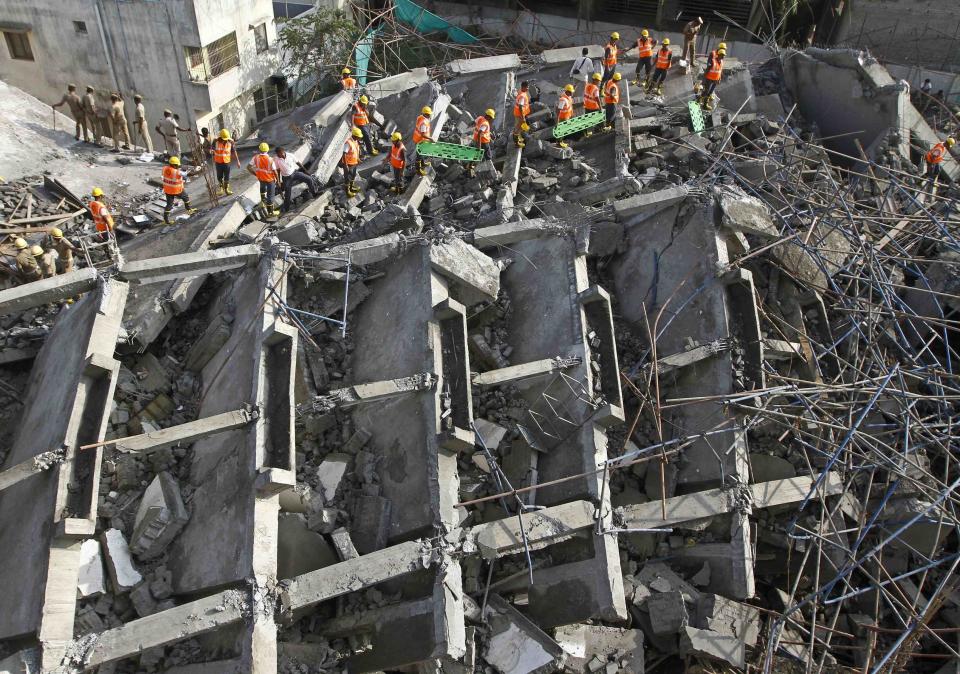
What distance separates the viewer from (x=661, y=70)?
15773 mm

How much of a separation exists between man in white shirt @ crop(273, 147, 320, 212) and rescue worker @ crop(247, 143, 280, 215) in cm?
12

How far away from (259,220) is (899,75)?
56.9ft

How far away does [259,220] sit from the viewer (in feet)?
41.0

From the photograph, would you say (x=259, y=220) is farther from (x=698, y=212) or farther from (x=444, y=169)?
(x=698, y=212)

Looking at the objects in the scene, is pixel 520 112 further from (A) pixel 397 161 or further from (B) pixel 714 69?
(B) pixel 714 69

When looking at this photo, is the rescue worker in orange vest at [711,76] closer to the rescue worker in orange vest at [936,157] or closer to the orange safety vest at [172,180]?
the rescue worker in orange vest at [936,157]

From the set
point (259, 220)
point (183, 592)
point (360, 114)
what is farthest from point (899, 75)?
point (183, 592)

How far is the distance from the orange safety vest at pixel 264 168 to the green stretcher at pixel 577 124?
16.5 ft

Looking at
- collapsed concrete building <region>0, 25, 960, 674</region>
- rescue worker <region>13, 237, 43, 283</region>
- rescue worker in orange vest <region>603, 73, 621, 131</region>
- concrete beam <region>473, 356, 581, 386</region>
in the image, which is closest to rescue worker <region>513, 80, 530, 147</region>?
rescue worker in orange vest <region>603, 73, 621, 131</region>

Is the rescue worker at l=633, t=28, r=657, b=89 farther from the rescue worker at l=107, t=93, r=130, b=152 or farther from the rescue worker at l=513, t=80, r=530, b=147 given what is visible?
the rescue worker at l=107, t=93, r=130, b=152

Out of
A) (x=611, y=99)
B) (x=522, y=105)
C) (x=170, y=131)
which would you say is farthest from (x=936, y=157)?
(x=170, y=131)

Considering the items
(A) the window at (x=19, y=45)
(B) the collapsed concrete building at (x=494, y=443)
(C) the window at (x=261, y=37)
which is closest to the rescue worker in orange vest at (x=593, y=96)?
(B) the collapsed concrete building at (x=494, y=443)

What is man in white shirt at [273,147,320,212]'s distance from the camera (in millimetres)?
12312

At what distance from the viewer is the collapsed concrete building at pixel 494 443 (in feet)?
25.1
